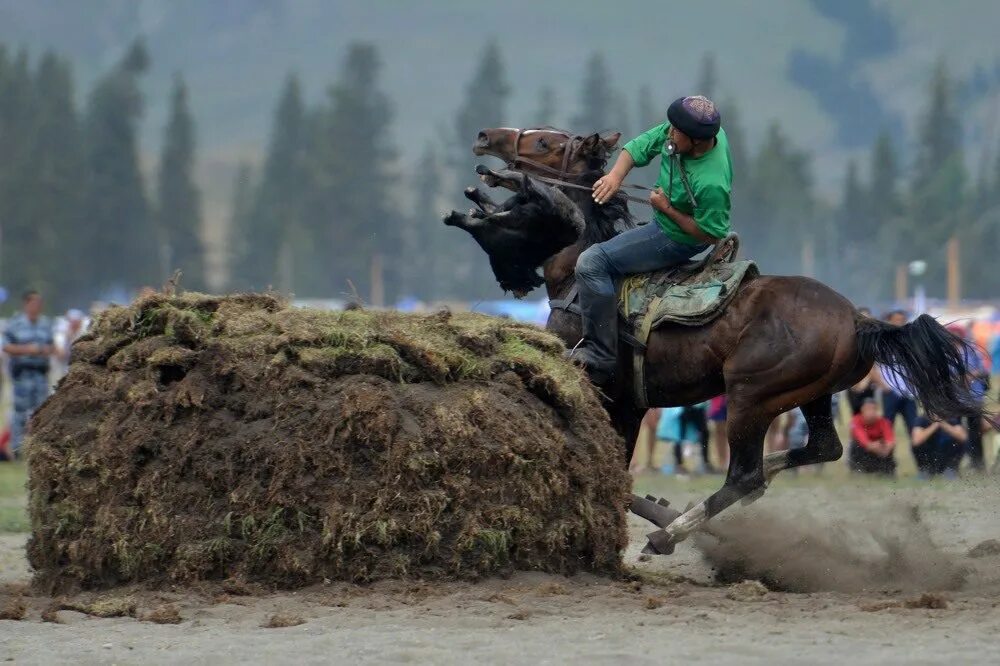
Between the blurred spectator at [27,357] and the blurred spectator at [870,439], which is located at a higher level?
the blurred spectator at [27,357]

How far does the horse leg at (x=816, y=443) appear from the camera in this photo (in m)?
9.82

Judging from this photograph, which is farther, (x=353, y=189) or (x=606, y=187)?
(x=353, y=189)

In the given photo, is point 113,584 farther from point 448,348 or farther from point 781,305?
point 781,305

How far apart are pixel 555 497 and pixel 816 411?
2.37 meters

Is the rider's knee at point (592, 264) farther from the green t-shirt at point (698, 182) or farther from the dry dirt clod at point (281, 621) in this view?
the dry dirt clod at point (281, 621)

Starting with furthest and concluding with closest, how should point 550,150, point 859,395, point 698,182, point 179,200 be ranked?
point 179,200 → point 859,395 → point 550,150 → point 698,182

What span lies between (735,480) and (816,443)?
74 cm

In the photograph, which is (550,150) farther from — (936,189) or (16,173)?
(936,189)

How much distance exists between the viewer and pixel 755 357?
30.0 ft

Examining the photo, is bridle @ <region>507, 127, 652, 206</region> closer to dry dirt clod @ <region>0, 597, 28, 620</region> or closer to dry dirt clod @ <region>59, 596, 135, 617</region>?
dry dirt clod @ <region>59, 596, 135, 617</region>

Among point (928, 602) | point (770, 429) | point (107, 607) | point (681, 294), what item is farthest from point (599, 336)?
point (770, 429)

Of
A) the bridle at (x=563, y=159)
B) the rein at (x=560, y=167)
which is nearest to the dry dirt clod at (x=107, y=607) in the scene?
the rein at (x=560, y=167)

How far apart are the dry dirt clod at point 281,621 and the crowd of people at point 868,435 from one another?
7508 mm

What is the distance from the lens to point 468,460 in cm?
800
